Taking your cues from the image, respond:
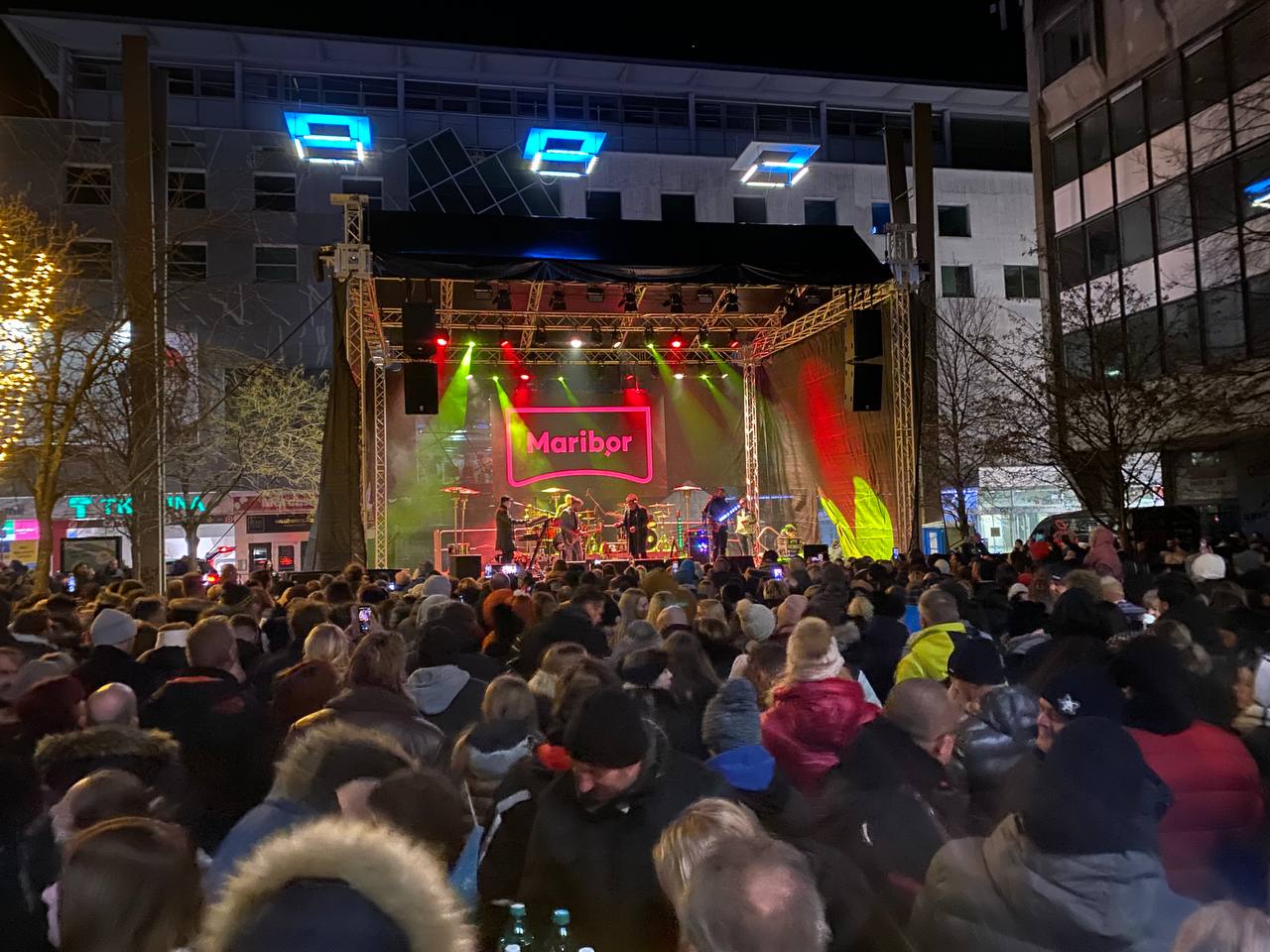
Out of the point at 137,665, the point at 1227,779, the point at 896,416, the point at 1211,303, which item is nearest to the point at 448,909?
the point at 1227,779

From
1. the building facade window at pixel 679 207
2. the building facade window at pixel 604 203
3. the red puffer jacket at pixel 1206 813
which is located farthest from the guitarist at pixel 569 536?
the red puffer jacket at pixel 1206 813

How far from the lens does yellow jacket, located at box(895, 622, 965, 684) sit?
4.88m

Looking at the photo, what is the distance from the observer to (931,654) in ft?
16.1

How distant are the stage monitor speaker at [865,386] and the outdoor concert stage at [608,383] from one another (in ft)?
0.12

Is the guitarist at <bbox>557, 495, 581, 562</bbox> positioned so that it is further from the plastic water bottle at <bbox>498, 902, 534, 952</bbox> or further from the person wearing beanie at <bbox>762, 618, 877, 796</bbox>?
the plastic water bottle at <bbox>498, 902, 534, 952</bbox>

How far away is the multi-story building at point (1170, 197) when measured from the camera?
1755 cm

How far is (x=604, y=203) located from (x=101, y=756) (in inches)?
1143

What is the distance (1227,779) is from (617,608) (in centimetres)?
469

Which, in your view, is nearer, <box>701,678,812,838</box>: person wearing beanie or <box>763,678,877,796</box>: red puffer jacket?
<box>701,678,812,838</box>: person wearing beanie

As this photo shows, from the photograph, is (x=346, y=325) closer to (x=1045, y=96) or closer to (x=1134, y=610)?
(x=1134, y=610)

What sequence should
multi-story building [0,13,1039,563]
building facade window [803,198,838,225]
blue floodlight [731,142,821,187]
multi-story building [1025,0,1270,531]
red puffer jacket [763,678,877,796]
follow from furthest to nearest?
building facade window [803,198,838,225]
blue floodlight [731,142,821,187]
multi-story building [0,13,1039,563]
multi-story building [1025,0,1270,531]
red puffer jacket [763,678,877,796]

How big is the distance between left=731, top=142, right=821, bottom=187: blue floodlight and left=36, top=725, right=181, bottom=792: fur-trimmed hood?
2877 cm

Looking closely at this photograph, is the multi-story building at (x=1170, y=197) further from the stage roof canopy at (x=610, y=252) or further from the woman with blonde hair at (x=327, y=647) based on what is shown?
the woman with blonde hair at (x=327, y=647)

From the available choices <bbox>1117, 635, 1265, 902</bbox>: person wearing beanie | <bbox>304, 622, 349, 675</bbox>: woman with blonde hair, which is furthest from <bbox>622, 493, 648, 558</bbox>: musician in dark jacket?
<bbox>1117, 635, 1265, 902</bbox>: person wearing beanie
